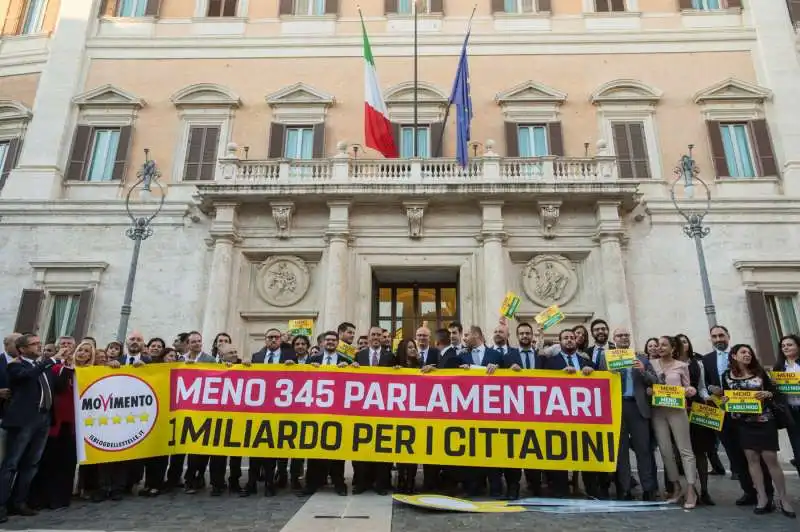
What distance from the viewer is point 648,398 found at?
235 inches

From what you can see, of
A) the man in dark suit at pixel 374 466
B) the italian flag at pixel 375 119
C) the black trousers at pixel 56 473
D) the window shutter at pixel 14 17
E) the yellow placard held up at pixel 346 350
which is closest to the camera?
the black trousers at pixel 56 473

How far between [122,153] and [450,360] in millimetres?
12821

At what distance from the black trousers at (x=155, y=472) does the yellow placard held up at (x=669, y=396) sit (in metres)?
5.56

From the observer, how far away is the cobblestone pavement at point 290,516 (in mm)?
4805

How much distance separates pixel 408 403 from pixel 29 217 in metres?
13.2

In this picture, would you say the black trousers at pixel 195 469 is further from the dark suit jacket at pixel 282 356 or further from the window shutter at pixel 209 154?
the window shutter at pixel 209 154

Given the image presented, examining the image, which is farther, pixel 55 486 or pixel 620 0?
pixel 620 0

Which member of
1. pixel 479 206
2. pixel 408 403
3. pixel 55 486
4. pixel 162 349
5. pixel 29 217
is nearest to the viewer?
pixel 55 486

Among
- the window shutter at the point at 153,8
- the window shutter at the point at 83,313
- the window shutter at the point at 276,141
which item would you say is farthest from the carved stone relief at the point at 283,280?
the window shutter at the point at 153,8

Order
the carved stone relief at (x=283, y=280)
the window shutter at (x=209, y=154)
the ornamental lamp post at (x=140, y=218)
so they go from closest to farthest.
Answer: the ornamental lamp post at (x=140, y=218)
the carved stone relief at (x=283, y=280)
the window shutter at (x=209, y=154)

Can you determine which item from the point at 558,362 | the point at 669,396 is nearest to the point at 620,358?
the point at 669,396

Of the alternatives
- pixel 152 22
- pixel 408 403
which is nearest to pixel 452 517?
pixel 408 403

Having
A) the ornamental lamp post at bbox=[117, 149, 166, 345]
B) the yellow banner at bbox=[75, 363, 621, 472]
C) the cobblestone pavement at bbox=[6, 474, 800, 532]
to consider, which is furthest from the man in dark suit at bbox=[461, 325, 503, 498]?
the ornamental lamp post at bbox=[117, 149, 166, 345]

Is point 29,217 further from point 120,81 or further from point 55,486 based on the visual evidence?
point 55,486
